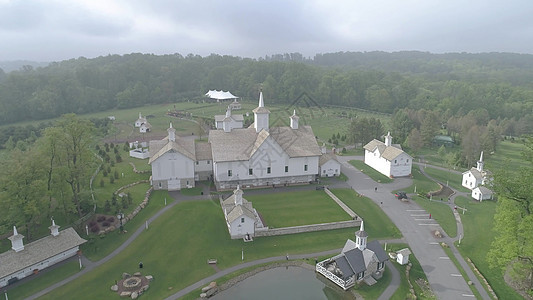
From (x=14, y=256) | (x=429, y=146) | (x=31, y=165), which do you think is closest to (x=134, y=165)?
(x=31, y=165)

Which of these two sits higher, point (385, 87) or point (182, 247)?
point (385, 87)

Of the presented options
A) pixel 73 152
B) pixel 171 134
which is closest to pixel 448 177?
pixel 171 134

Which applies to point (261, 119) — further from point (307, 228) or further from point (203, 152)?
point (307, 228)

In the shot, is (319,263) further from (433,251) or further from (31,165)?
(31,165)

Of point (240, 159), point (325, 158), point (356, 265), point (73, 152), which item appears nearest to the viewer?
point (356, 265)

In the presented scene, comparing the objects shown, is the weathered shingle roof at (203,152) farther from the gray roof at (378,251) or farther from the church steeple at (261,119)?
the gray roof at (378,251)

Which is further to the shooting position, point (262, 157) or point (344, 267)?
point (262, 157)
